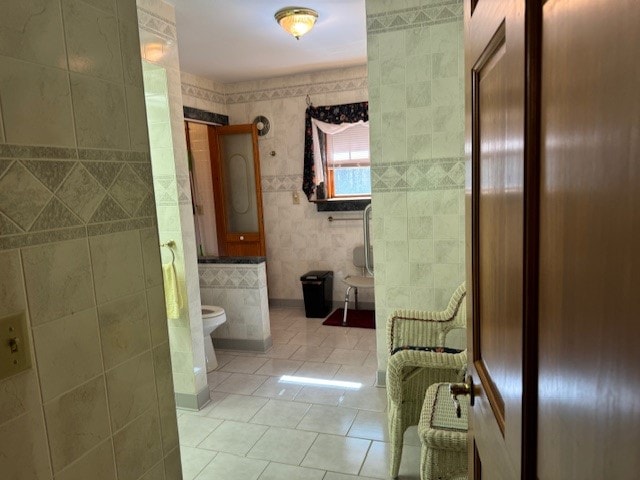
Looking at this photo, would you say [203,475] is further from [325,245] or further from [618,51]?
[325,245]

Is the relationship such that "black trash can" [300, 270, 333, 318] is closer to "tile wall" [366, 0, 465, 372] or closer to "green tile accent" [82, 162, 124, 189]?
"tile wall" [366, 0, 465, 372]

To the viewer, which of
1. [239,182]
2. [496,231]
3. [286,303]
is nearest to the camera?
[496,231]

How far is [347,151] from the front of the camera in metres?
4.68

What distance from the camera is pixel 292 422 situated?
2.58 m

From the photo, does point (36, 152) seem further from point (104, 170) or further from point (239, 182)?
point (239, 182)

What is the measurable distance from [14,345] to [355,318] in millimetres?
3817

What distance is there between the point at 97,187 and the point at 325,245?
3859mm

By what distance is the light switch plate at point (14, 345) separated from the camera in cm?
81

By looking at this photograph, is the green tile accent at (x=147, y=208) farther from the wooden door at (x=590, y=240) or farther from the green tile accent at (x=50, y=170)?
the wooden door at (x=590, y=240)

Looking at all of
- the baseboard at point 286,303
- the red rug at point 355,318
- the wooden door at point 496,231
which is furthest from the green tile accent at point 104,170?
the baseboard at point 286,303

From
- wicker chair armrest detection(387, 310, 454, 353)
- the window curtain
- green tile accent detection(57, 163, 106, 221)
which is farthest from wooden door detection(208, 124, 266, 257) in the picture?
green tile accent detection(57, 163, 106, 221)

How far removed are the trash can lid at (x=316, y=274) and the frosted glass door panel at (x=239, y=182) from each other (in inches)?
32.7

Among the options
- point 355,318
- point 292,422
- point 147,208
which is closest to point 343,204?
point 355,318

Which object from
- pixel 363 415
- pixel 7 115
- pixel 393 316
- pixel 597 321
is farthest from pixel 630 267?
pixel 363 415
